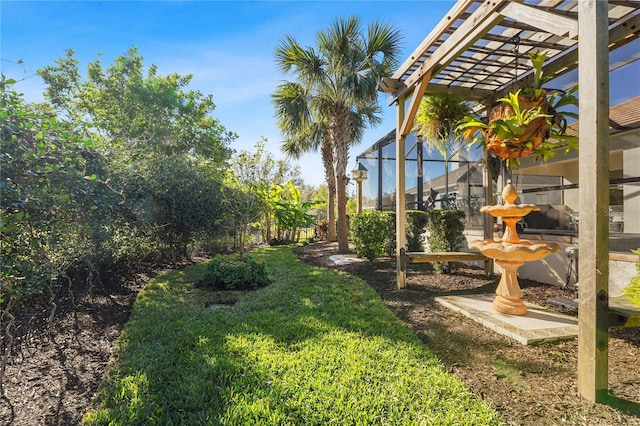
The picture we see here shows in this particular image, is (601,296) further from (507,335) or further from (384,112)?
(384,112)

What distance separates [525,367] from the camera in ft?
8.39

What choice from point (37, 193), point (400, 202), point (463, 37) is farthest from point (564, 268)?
point (37, 193)

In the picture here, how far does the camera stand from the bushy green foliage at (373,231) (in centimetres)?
709

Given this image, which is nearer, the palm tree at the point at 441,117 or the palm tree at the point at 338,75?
the palm tree at the point at 441,117

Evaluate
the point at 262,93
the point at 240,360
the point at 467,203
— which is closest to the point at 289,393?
the point at 240,360

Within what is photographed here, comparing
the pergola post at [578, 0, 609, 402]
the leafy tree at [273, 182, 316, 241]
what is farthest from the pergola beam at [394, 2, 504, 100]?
the leafy tree at [273, 182, 316, 241]

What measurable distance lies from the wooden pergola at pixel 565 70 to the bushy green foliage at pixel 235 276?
8.97 ft

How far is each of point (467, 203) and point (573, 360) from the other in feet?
18.1

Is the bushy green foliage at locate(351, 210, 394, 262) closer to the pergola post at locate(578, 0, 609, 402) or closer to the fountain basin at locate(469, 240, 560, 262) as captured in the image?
the fountain basin at locate(469, 240, 560, 262)

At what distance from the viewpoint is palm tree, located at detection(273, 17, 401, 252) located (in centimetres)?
816

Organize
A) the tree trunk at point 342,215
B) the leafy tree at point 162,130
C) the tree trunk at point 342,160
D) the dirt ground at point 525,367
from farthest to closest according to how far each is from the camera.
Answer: the tree trunk at point 342,215 < the tree trunk at point 342,160 < the leafy tree at point 162,130 < the dirt ground at point 525,367

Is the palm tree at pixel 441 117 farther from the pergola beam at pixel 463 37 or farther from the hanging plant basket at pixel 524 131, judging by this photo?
the hanging plant basket at pixel 524 131

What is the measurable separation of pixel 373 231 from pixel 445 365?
4.57 m

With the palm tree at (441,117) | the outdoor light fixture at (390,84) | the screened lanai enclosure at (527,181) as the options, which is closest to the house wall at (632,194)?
the screened lanai enclosure at (527,181)
